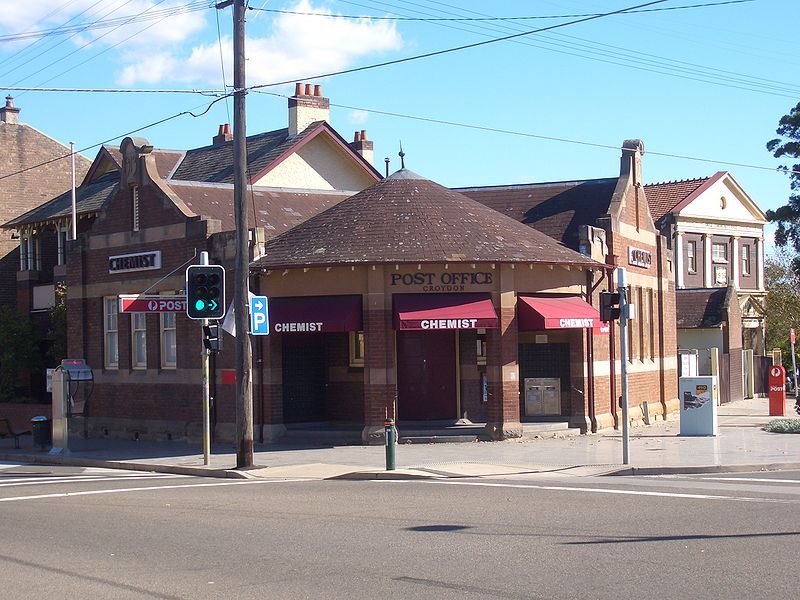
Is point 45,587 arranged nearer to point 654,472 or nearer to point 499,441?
point 654,472

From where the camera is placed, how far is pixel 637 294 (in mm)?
29219

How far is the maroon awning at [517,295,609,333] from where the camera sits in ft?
76.1

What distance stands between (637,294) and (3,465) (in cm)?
1691

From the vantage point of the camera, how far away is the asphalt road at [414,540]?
8.55 metres

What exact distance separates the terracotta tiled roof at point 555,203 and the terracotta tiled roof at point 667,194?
22.8 meters

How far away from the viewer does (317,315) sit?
23359 mm

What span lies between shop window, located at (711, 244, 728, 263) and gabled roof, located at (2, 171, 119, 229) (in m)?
30.3

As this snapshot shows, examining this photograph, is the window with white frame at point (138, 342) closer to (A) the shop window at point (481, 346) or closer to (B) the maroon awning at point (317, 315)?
(B) the maroon awning at point (317, 315)

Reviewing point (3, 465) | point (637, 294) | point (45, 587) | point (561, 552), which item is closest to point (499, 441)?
point (637, 294)

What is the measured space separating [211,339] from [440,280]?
5.58 m

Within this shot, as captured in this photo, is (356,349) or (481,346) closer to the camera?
(481,346)

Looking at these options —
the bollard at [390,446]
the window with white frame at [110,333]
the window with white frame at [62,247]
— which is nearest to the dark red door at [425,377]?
the bollard at [390,446]

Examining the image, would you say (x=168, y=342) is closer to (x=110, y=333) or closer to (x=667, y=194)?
(x=110, y=333)

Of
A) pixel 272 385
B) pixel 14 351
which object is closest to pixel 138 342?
pixel 272 385
